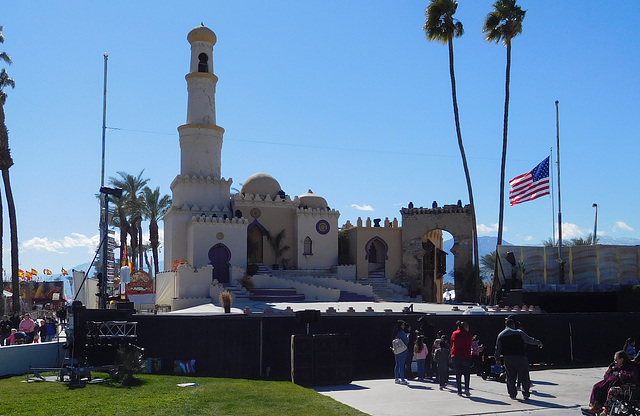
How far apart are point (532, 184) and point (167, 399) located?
2662cm

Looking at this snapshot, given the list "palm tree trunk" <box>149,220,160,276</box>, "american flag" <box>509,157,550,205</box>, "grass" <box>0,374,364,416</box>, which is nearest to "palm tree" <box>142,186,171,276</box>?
"palm tree trunk" <box>149,220,160,276</box>

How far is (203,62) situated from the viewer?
150ft

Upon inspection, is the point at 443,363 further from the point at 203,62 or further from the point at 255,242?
the point at 203,62

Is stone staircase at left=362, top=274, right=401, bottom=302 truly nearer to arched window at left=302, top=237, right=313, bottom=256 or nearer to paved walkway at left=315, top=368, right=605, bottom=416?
arched window at left=302, top=237, right=313, bottom=256

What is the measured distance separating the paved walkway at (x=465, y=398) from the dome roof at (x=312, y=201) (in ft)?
105

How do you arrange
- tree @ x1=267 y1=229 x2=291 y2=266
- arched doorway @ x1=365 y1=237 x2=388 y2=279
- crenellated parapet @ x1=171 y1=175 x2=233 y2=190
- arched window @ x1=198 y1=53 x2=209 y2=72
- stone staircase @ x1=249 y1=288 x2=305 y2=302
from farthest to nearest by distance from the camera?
1. arched doorway @ x1=365 y1=237 x2=388 y2=279
2. tree @ x1=267 y1=229 x2=291 y2=266
3. arched window @ x1=198 y1=53 x2=209 y2=72
4. crenellated parapet @ x1=171 y1=175 x2=233 y2=190
5. stone staircase @ x1=249 y1=288 x2=305 y2=302

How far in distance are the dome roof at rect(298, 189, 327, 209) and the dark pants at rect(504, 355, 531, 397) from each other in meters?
34.8

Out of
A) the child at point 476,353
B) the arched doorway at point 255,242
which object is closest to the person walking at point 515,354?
the child at point 476,353

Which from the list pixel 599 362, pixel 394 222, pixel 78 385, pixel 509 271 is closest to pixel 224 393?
pixel 78 385

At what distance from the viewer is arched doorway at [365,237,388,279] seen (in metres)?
46.8

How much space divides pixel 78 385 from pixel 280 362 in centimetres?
472

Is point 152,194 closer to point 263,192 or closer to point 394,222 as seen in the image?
point 263,192

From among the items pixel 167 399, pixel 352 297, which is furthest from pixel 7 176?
pixel 167 399

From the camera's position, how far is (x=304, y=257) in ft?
152
